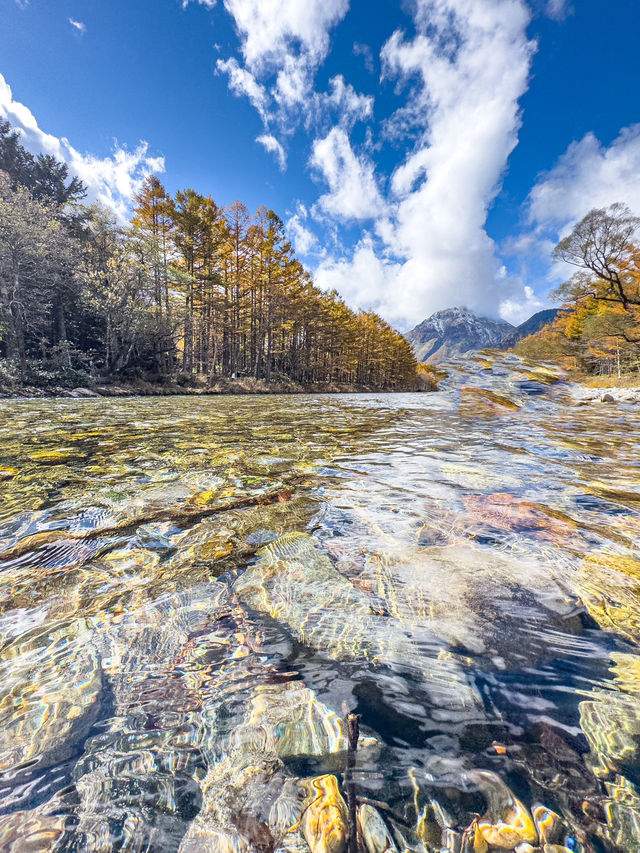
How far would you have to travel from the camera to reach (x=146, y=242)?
17219 millimetres

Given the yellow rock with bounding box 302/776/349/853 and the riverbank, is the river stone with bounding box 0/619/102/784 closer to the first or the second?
the yellow rock with bounding box 302/776/349/853

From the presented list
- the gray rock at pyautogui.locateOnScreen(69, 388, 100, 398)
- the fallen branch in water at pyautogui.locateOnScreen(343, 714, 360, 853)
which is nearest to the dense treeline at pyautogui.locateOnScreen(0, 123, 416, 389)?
the gray rock at pyautogui.locateOnScreen(69, 388, 100, 398)

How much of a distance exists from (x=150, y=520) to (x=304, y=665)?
4.74 feet

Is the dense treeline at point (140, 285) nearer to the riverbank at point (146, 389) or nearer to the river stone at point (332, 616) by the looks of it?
the riverbank at point (146, 389)

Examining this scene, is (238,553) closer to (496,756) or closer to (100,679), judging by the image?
(100,679)

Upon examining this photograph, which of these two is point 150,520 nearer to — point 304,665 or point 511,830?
point 304,665

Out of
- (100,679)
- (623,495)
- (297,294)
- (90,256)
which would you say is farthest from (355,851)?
(297,294)

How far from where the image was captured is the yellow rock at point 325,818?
25.6 inches

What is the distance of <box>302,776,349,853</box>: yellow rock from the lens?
0.65 meters

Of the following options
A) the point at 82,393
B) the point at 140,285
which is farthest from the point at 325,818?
the point at 140,285

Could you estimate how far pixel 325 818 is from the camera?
0.69 m

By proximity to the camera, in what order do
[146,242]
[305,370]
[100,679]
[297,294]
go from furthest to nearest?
[305,370]
[297,294]
[146,242]
[100,679]

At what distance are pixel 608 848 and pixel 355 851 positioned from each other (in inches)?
19.8

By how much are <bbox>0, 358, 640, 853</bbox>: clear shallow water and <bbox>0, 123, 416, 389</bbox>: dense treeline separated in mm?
17993
